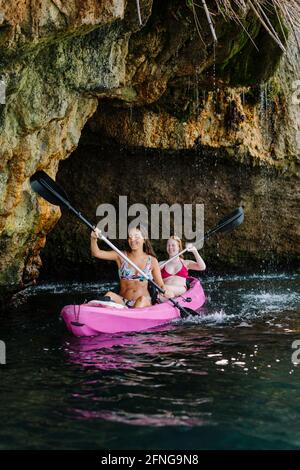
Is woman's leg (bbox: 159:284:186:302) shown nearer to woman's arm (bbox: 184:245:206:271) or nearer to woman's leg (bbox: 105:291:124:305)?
woman's arm (bbox: 184:245:206:271)

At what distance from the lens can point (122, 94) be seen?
8.60 metres

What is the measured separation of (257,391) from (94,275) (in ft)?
26.6

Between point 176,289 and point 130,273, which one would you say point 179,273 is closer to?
point 176,289

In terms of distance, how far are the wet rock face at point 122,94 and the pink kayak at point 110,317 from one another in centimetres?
155

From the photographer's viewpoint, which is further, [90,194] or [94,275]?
[94,275]

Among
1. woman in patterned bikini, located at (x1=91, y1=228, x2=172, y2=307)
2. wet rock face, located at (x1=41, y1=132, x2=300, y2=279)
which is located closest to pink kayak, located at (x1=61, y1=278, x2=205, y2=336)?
woman in patterned bikini, located at (x1=91, y1=228, x2=172, y2=307)

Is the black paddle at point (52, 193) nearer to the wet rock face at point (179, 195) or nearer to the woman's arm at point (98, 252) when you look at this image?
the woman's arm at point (98, 252)

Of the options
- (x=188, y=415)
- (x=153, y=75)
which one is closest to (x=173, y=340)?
(x=188, y=415)

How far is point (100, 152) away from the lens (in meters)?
11.4

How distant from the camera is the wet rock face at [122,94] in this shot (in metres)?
6.03

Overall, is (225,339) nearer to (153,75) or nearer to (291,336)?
(291,336)

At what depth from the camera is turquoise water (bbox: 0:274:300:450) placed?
4.01m

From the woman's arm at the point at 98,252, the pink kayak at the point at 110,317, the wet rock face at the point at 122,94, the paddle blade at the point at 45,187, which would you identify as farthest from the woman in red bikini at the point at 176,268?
the paddle blade at the point at 45,187

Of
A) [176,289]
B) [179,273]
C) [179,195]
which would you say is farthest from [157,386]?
[179,195]
